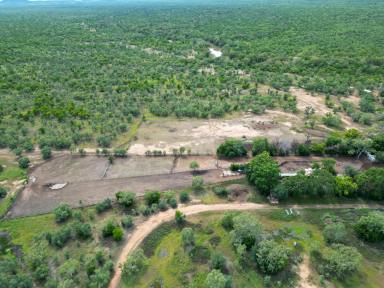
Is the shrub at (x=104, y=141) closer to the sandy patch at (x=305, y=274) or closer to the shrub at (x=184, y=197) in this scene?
the shrub at (x=184, y=197)

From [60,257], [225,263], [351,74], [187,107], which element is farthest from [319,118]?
[60,257]

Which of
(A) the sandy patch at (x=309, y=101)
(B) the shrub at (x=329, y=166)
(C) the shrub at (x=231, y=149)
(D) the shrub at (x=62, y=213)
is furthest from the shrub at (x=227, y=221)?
(A) the sandy patch at (x=309, y=101)

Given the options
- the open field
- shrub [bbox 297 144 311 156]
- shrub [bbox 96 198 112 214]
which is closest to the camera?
shrub [bbox 96 198 112 214]

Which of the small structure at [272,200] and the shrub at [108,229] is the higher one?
the shrub at [108,229]

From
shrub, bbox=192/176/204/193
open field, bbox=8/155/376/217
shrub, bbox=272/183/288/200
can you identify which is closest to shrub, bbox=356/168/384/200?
open field, bbox=8/155/376/217

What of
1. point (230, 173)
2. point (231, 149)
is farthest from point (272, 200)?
point (231, 149)

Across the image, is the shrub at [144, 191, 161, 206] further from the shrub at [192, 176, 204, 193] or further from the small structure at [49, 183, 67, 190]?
the small structure at [49, 183, 67, 190]

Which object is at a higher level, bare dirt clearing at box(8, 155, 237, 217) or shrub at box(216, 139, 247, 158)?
shrub at box(216, 139, 247, 158)
